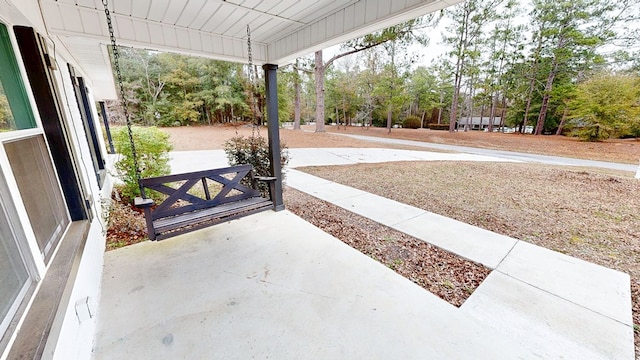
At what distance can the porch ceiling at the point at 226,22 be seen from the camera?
7.87 ft

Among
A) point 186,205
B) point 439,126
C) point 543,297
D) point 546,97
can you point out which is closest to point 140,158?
point 186,205

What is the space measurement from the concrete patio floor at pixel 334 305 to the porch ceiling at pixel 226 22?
93.6 inches

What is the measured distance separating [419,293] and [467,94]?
3361 centimetres

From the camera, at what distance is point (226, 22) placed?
296cm

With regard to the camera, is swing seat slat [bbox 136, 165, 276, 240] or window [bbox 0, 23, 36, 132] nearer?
window [bbox 0, 23, 36, 132]

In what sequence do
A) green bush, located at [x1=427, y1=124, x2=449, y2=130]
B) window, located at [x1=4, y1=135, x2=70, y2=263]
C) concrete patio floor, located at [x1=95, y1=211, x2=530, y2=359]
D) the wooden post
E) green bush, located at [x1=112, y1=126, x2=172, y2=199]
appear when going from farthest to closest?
green bush, located at [x1=427, y1=124, x2=449, y2=130]
green bush, located at [x1=112, y1=126, x2=172, y2=199]
the wooden post
concrete patio floor, located at [x1=95, y1=211, x2=530, y2=359]
window, located at [x1=4, y1=135, x2=70, y2=263]

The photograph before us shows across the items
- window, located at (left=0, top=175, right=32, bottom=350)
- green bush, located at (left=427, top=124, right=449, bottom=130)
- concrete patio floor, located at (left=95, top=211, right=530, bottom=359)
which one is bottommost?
concrete patio floor, located at (left=95, top=211, right=530, bottom=359)

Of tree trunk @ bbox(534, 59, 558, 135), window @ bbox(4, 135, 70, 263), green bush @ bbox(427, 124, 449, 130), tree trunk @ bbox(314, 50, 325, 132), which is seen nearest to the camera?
window @ bbox(4, 135, 70, 263)

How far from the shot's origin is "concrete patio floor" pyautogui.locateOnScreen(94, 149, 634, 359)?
167 centimetres

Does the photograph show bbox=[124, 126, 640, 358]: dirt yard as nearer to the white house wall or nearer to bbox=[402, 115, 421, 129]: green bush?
the white house wall

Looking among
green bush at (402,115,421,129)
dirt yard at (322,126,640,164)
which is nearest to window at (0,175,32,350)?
dirt yard at (322,126,640,164)

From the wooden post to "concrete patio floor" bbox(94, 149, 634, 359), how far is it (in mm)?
928

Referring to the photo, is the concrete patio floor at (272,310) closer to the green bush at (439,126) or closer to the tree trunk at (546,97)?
the tree trunk at (546,97)

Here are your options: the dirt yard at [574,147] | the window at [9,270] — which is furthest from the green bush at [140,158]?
the dirt yard at [574,147]
